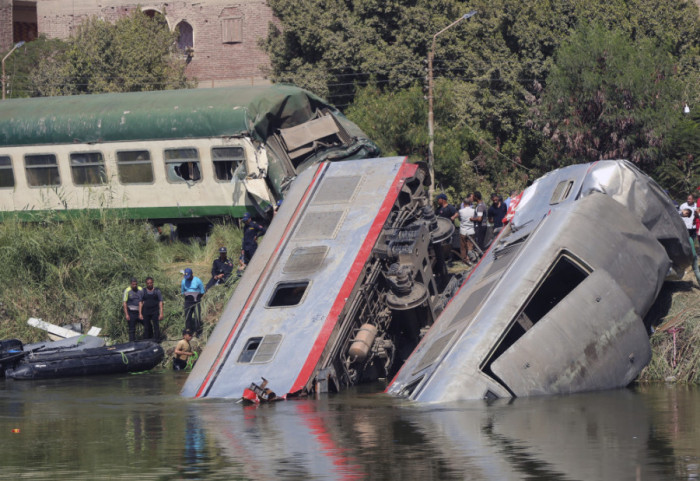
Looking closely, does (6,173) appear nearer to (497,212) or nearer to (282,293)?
(282,293)

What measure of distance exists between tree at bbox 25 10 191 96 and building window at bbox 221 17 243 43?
7.94 metres

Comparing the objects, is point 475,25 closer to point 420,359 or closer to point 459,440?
point 420,359

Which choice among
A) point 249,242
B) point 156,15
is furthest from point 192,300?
point 156,15

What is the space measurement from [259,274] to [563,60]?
22299 mm

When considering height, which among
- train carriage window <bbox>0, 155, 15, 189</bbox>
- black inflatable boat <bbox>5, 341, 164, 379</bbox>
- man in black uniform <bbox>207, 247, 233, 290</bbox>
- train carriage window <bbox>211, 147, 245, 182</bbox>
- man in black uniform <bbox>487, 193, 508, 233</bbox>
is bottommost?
black inflatable boat <bbox>5, 341, 164, 379</bbox>

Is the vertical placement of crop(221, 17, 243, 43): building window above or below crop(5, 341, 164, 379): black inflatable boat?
above

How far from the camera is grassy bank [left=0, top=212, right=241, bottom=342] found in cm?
2659

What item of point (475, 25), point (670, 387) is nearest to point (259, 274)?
point (670, 387)

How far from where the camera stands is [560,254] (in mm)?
18844

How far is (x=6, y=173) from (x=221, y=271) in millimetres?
7902

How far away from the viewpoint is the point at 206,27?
233ft

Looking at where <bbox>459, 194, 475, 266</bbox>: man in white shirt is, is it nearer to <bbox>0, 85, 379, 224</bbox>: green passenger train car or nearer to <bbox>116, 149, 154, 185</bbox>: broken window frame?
<bbox>0, 85, 379, 224</bbox>: green passenger train car

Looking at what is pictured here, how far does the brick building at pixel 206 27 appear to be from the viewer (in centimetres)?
6950

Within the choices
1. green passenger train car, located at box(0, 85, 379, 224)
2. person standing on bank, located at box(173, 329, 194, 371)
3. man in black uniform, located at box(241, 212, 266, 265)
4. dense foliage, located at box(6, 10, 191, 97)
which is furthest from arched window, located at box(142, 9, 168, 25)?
person standing on bank, located at box(173, 329, 194, 371)
